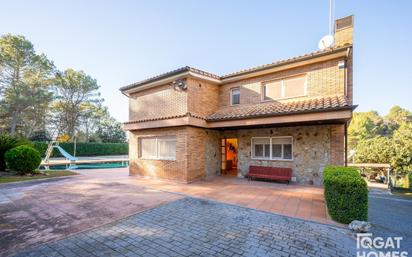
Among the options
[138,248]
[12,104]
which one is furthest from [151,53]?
[12,104]

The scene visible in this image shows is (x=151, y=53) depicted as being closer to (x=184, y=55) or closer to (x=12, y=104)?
(x=184, y=55)

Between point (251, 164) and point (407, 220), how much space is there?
22.3ft

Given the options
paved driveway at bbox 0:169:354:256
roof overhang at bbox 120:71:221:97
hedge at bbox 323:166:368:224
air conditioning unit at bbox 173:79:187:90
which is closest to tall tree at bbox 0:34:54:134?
roof overhang at bbox 120:71:221:97

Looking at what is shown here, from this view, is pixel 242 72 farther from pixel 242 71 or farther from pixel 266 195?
pixel 266 195

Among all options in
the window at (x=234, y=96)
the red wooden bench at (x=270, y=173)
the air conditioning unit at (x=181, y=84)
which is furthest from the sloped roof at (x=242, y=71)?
the red wooden bench at (x=270, y=173)

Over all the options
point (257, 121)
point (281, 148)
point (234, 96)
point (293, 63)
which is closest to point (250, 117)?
point (257, 121)

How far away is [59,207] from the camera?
681 cm

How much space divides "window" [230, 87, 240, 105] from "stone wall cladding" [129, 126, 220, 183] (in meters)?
2.32

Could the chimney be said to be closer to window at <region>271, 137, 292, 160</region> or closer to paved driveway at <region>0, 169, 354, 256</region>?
window at <region>271, 137, 292, 160</region>

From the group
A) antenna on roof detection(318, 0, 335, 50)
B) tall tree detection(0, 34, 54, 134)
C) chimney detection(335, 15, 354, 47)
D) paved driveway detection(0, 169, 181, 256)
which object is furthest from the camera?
tall tree detection(0, 34, 54, 134)

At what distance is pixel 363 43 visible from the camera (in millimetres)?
10492

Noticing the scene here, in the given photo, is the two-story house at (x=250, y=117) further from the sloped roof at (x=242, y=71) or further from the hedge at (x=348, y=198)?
the hedge at (x=348, y=198)

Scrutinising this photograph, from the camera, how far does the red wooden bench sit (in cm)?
1035

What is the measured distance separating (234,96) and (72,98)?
37387 millimetres
